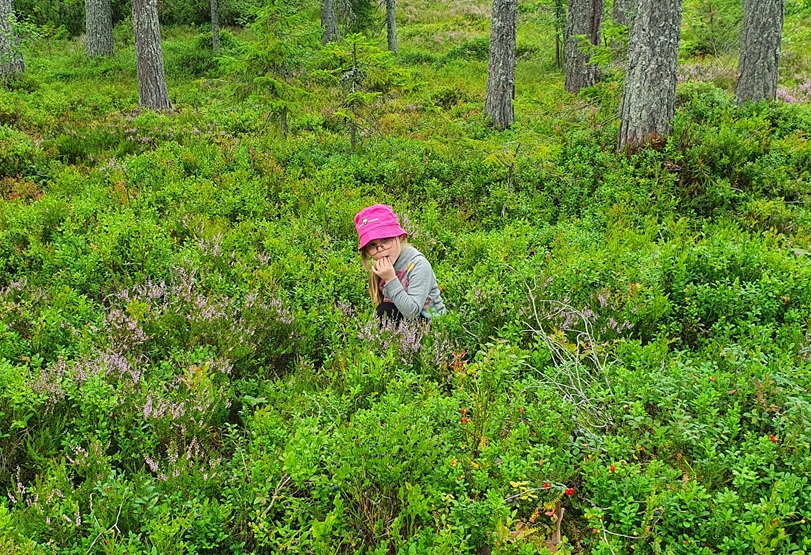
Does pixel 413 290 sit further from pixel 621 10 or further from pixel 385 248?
pixel 621 10

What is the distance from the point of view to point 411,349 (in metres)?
4.50

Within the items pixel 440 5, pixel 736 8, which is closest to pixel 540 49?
pixel 736 8

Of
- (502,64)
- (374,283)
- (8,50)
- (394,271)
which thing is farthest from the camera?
(8,50)

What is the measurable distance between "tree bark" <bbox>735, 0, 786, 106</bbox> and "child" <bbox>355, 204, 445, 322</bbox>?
971 centimetres

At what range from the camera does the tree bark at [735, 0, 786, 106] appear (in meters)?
10.7

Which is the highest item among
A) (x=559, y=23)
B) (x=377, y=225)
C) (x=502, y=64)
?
(x=559, y=23)

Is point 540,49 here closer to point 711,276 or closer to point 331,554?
point 711,276

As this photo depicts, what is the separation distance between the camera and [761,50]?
433 inches

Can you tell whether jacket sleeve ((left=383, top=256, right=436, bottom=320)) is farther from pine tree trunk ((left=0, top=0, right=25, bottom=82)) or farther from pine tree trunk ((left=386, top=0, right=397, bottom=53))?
pine tree trunk ((left=386, top=0, right=397, bottom=53))

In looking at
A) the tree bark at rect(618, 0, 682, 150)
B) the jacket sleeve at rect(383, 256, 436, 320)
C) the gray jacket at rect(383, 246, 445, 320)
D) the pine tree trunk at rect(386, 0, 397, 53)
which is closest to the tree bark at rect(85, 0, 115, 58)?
the pine tree trunk at rect(386, 0, 397, 53)

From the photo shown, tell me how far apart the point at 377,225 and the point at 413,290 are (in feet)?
2.24

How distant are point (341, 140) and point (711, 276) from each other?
8085 mm

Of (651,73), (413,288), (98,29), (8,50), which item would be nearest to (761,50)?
(651,73)

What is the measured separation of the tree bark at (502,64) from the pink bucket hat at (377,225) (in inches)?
336
